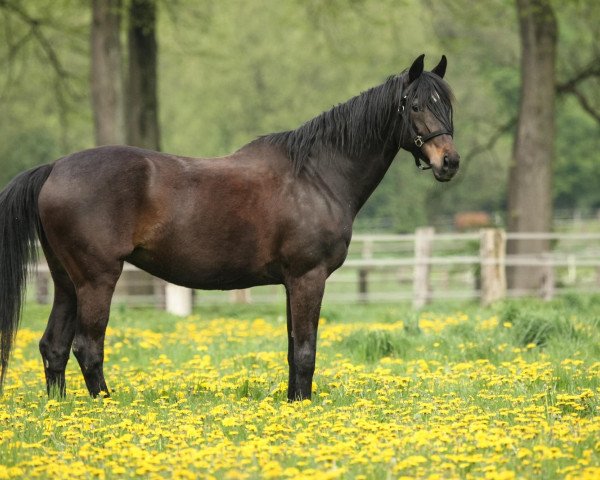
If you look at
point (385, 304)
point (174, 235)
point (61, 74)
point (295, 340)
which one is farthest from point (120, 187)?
point (61, 74)

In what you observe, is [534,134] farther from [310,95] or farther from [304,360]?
[310,95]

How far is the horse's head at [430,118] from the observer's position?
239 inches

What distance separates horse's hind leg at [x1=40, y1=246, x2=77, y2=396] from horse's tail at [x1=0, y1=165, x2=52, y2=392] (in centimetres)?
23

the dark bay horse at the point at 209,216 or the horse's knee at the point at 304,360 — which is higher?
the dark bay horse at the point at 209,216

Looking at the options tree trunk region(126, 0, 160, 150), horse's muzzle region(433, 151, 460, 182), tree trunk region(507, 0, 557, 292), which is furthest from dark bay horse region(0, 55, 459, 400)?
tree trunk region(126, 0, 160, 150)

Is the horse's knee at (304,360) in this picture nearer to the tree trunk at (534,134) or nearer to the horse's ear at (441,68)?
the horse's ear at (441,68)

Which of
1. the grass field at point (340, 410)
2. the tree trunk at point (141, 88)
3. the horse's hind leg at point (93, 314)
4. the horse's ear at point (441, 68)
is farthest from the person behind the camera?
the tree trunk at point (141, 88)

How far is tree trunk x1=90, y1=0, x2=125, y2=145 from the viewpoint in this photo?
15.3m

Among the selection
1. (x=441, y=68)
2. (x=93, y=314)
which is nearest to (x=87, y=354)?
(x=93, y=314)

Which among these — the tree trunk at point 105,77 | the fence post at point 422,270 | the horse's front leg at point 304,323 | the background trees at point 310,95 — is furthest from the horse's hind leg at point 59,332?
the background trees at point 310,95

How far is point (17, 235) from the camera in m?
6.27

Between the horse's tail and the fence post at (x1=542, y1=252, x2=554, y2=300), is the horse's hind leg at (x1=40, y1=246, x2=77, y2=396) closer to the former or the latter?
the horse's tail

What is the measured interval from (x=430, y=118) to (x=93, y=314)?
2.73 meters

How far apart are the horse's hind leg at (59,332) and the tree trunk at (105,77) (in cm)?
900
